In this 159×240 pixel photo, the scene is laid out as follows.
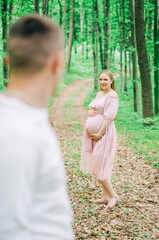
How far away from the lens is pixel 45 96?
3.88ft

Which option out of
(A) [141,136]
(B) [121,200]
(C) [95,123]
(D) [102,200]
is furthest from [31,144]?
(A) [141,136]

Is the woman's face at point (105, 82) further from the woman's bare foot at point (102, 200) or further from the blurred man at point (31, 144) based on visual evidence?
the blurred man at point (31, 144)

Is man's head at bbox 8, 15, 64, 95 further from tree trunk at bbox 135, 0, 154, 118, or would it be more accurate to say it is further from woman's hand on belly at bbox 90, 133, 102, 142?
tree trunk at bbox 135, 0, 154, 118

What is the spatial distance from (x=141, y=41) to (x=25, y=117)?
34.3 ft

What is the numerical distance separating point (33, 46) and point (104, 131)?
152 inches

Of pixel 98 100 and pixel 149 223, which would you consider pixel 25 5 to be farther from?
pixel 149 223

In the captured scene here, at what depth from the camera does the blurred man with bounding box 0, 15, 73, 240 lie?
960 millimetres

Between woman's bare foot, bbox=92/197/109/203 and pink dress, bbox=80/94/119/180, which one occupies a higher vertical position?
pink dress, bbox=80/94/119/180

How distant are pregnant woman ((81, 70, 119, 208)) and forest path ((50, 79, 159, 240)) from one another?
39 centimetres

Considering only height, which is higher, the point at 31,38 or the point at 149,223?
the point at 31,38

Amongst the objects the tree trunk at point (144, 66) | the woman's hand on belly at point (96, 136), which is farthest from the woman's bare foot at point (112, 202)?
the tree trunk at point (144, 66)

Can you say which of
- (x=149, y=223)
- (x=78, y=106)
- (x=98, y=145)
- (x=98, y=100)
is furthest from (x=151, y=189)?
(x=78, y=106)

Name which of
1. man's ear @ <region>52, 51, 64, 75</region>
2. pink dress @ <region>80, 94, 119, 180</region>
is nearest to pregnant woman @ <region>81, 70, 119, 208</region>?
pink dress @ <region>80, 94, 119, 180</region>

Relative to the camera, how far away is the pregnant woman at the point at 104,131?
482 centimetres
